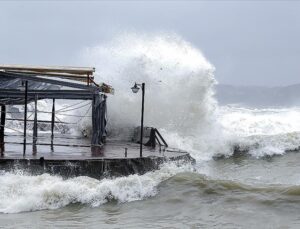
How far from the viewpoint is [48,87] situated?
18.3 m

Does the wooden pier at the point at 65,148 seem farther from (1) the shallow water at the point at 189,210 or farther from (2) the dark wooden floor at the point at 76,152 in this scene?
(1) the shallow water at the point at 189,210

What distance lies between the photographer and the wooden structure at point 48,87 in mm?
17609

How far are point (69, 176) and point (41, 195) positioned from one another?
5.42ft

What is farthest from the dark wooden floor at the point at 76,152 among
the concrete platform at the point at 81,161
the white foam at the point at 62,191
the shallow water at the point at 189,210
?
the shallow water at the point at 189,210

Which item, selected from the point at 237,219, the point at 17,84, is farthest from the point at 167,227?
the point at 17,84

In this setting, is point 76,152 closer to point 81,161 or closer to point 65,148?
point 65,148

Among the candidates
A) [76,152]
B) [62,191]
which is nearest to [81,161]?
[62,191]

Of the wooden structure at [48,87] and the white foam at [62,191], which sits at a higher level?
the wooden structure at [48,87]

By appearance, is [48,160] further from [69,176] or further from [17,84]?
[17,84]

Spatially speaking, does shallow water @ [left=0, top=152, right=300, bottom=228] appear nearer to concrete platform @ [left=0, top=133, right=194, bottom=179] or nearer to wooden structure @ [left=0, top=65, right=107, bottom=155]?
concrete platform @ [left=0, top=133, right=194, bottom=179]

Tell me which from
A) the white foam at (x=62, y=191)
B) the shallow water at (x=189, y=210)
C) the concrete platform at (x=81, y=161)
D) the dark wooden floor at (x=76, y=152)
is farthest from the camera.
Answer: the dark wooden floor at (x=76, y=152)

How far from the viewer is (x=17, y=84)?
1791 cm

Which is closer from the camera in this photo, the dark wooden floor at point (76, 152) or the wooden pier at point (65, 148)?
the wooden pier at point (65, 148)

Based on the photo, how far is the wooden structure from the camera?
17.6 meters
